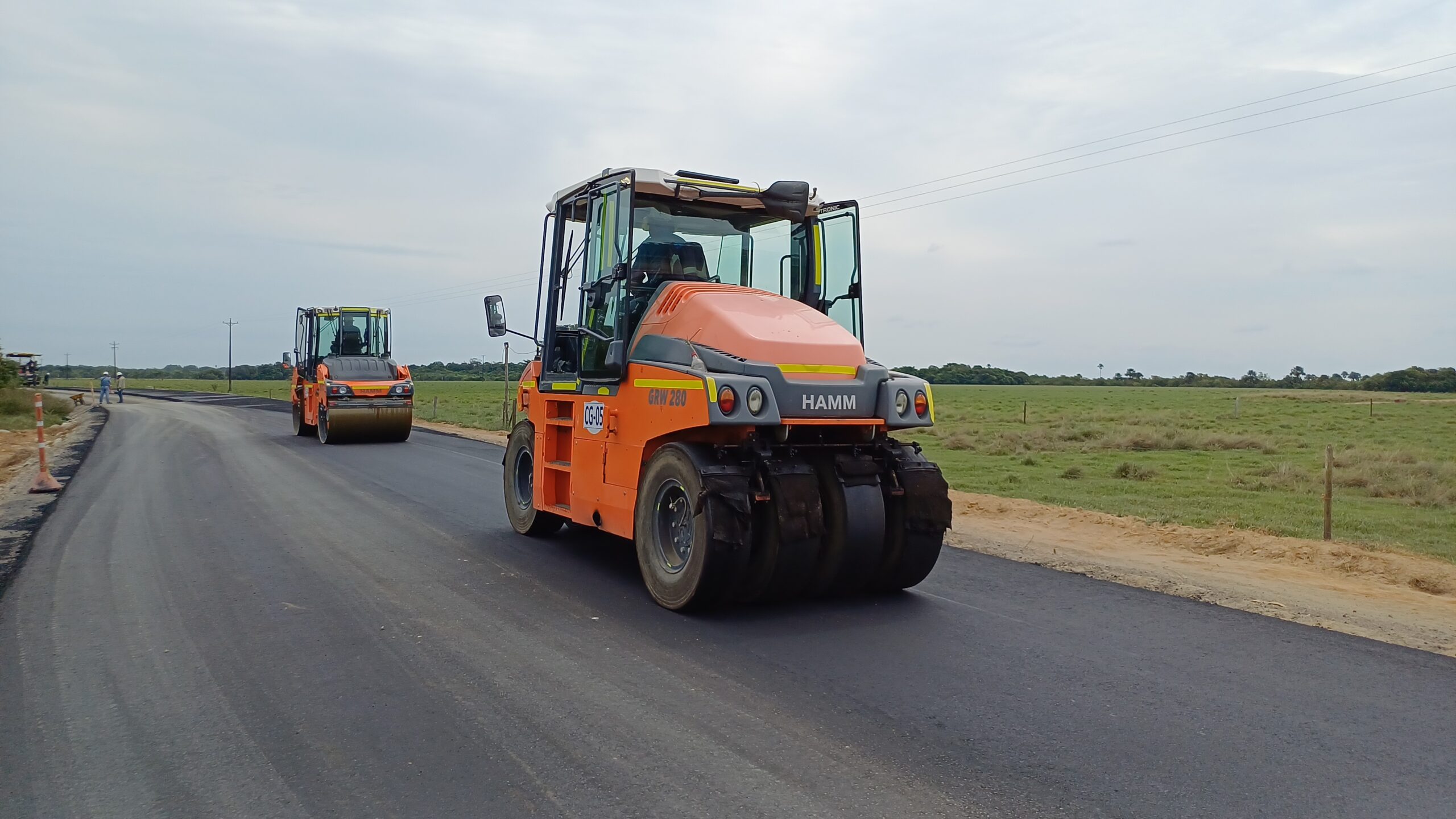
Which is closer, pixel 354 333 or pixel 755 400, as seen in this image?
pixel 755 400

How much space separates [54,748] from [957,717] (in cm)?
400

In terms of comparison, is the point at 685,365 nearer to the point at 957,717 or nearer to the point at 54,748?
the point at 957,717

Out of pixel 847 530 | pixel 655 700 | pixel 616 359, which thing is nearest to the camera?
pixel 655 700

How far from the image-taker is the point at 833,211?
843 centimetres

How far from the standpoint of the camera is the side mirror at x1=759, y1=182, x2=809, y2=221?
793 centimetres

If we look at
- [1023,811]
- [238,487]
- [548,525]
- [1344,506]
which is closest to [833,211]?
[548,525]

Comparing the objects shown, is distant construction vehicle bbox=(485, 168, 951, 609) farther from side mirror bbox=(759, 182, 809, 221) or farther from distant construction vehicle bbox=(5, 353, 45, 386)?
distant construction vehicle bbox=(5, 353, 45, 386)

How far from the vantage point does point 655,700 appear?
4.84m

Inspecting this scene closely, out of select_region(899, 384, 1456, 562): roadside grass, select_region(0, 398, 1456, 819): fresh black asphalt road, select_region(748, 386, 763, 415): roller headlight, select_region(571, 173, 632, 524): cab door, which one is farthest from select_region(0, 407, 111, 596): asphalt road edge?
select_region(899, 384, 1456, 562): roadside grass

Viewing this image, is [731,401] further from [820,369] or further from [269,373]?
[269,373]

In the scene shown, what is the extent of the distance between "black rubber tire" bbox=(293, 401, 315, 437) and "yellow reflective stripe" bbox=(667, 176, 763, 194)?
17.7 meters

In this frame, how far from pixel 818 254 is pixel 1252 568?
491cm

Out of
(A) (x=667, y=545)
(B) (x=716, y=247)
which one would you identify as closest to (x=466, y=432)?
(B) (x=716, y=247)

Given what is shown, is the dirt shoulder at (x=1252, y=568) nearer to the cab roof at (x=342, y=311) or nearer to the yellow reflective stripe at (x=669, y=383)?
the yellow reflective stripe at (x=669, y=383)
